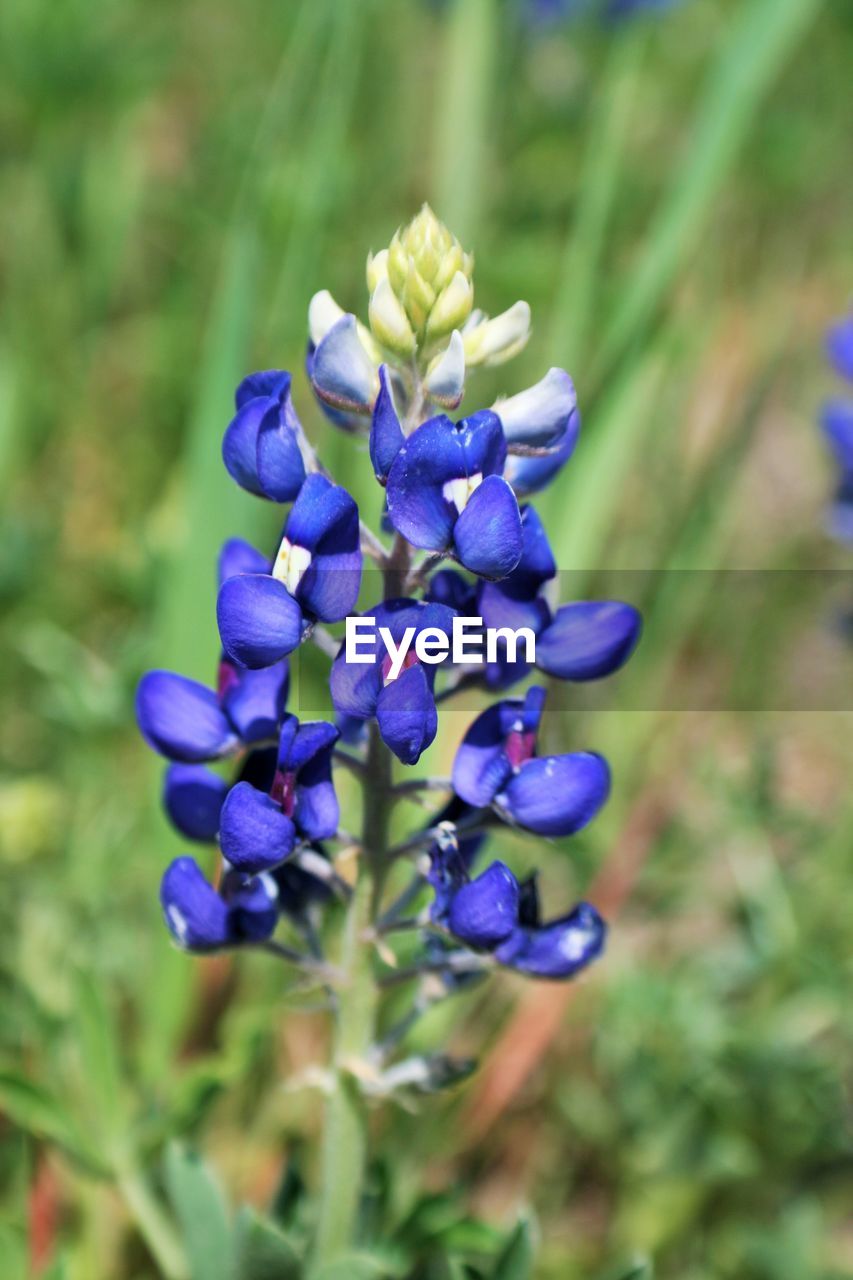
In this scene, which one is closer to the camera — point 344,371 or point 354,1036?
point 344,371

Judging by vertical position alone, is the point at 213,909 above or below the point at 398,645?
below

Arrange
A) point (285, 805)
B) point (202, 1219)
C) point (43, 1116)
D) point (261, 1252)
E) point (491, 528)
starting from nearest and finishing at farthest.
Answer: point (491, 528), point (285, 805), point (261, 1252), point (202, 1219), point (43, 1116)

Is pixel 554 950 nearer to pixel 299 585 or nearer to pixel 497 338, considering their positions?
pixel 299 585

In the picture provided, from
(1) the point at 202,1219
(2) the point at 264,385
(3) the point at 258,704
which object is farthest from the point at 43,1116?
(2) the point at 264,385

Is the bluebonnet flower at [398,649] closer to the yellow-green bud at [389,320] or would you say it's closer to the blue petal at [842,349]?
the yellow-green bud at [389,320]

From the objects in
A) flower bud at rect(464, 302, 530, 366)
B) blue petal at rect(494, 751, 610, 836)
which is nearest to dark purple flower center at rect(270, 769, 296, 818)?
blue petal at rect(494, 751, 610, 836)

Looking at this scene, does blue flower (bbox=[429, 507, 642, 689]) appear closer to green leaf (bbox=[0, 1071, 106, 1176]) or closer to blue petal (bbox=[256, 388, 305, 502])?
blue petal (bbox=[256, 388, 305, 502])

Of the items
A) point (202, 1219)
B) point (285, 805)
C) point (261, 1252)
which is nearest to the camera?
point (285, 805)
